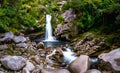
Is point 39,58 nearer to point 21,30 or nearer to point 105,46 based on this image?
point 105,46

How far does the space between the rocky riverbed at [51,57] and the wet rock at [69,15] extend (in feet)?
9.31

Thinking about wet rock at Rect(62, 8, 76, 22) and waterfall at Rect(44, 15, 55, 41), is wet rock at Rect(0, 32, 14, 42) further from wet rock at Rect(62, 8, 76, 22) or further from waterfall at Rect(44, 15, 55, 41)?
wet rock at Rect(62, 8, 76, 22)

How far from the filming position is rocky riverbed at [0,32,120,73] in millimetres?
12117

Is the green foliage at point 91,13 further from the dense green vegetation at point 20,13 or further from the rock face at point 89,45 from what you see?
the dense green vegetation at point 20,13

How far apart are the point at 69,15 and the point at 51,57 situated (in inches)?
267

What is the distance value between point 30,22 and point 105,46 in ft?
24.0

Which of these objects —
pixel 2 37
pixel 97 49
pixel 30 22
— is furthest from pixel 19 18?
pixel 97 49

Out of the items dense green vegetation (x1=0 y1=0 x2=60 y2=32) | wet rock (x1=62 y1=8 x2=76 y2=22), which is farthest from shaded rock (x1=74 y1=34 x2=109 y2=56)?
dense green vegetation (x1=0 y1=0 x2=60 y2=32)

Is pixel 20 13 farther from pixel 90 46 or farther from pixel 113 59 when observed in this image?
pixel 113 59

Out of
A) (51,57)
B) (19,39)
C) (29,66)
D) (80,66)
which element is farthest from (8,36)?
(80,66)

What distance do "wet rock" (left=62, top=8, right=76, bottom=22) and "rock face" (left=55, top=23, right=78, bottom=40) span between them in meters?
0.62

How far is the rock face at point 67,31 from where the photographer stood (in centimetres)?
1900

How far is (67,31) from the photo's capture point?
1919cm

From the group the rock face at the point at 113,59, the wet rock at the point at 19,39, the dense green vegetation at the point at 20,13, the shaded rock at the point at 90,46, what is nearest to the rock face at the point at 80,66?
the rock face at the point at 113,59
